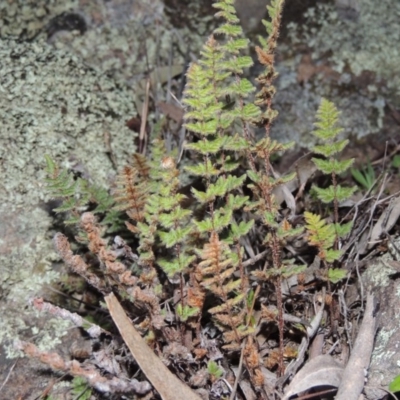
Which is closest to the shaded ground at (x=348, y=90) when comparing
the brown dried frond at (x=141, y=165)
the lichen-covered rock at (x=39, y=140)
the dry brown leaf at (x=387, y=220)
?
the dry brown leaf at (x=387, y=220)

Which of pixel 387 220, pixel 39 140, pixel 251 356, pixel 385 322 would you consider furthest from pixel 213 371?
pixel 39 140

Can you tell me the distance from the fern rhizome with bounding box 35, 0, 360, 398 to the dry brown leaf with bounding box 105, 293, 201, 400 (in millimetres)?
64

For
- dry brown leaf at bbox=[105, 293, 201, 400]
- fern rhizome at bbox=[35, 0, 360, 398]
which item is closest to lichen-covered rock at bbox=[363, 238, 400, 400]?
fern rhizome at bbox=[35, 0, 360, 398]

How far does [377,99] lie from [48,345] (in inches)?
70.5

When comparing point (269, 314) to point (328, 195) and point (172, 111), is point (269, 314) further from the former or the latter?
point (172, 111)

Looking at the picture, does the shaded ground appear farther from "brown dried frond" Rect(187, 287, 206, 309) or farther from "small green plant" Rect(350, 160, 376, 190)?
"brown dried frond" Rect(187, 287, 206, 309)

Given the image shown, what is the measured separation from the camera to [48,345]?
2207 mm

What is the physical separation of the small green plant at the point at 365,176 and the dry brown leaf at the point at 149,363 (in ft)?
3.97

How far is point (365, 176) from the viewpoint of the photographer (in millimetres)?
2691

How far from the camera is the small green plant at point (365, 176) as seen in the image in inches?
103

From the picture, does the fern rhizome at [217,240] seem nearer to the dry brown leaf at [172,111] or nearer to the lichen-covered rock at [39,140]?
the lichen-covered rock at [39,140]

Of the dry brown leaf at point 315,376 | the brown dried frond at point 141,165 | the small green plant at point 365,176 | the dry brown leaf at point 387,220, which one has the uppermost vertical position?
the brown dried frond at point 141,165

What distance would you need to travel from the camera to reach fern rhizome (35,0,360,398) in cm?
184

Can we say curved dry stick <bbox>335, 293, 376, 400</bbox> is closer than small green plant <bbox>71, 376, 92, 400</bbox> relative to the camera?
Yes
